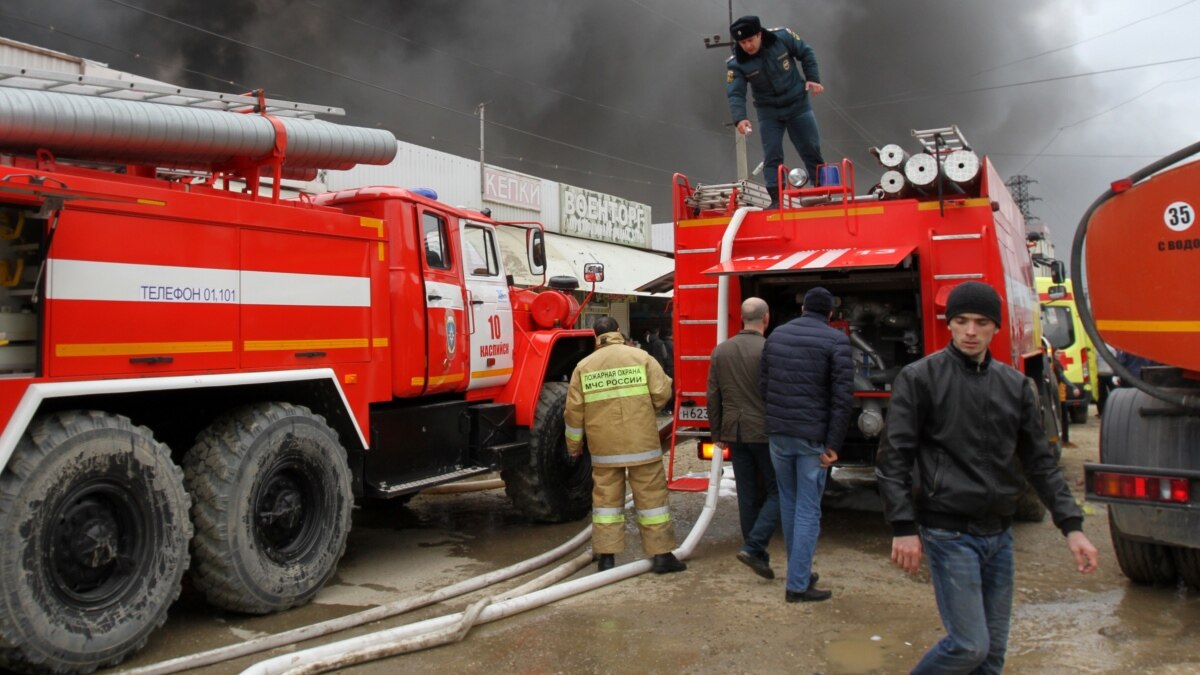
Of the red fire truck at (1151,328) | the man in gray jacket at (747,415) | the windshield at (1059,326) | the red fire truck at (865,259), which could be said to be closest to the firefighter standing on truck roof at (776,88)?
the red fire truck at (865,259)

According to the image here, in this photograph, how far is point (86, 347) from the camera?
4.28m

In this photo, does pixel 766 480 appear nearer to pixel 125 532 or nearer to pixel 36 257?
pixel 125 532

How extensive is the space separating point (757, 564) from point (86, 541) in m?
3.78

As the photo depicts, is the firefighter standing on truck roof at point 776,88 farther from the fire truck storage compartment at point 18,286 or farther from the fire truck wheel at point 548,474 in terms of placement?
the fire truck storage compartment at point 18,286

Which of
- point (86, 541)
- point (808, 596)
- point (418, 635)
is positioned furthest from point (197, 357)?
point (808, 596)

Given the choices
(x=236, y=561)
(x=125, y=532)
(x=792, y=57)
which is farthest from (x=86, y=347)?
(x=792, y=57)

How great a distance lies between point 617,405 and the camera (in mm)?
5906

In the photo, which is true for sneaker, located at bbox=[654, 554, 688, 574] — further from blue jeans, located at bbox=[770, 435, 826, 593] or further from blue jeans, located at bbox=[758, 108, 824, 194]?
blue jeans, located at bbox=[758, 108, 824, 194]

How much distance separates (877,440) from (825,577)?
1.13 meters

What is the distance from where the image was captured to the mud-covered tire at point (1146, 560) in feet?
17.1

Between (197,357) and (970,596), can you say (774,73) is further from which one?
(970,596)

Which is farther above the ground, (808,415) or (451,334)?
(451,334)

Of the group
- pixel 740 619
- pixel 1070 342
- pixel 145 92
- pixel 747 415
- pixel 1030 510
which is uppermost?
pixel 145 92

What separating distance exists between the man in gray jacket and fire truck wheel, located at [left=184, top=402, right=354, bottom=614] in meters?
2.41
